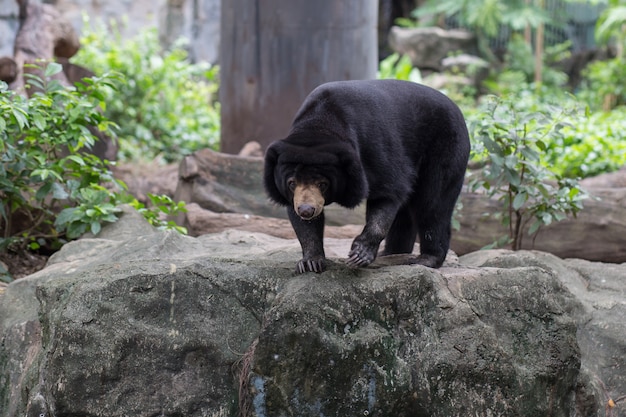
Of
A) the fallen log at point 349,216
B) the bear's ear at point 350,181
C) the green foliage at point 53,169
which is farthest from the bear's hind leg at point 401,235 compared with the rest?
the green foliage at point 53,169

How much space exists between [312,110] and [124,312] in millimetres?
1155

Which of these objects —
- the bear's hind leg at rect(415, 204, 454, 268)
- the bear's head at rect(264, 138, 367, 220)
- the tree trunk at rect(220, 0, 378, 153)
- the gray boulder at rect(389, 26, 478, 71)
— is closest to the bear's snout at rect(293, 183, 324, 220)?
the bear's head at rect(264, 138, 367, 220)

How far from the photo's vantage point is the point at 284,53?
7867mm

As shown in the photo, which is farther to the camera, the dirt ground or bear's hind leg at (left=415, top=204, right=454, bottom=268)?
the dirt ground

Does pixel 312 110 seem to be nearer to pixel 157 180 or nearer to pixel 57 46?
pixel 157 180

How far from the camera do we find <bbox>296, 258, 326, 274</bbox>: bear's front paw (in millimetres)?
3459

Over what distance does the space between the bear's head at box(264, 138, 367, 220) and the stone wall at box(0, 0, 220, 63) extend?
1239 cm

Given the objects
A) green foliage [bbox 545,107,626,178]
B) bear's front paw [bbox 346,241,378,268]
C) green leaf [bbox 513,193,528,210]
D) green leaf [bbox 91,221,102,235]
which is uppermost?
bear's front paw [bbox 346,241,378,268]

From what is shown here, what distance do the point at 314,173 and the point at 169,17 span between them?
510 inches

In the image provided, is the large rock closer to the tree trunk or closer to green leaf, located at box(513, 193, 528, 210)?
green leaf, located at box(513, 193, 528, 210)

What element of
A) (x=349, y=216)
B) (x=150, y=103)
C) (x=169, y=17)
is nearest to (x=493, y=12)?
(x=169, y=17)

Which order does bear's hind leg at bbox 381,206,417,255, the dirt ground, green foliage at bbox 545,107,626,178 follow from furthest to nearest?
green foliage at bbox 545,107,626,178
the dirt ground
bear's hind leg at bbox 381,206,417,255

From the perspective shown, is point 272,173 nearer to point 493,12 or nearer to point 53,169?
point 53,169

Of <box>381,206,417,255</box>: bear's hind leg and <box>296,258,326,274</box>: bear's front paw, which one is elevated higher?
<box>296,258,326,274</box>: bear's front paw
